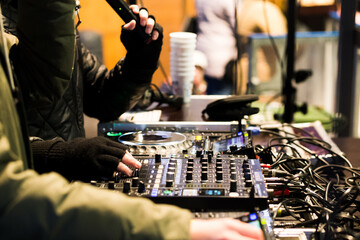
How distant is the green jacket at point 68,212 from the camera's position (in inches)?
19.2

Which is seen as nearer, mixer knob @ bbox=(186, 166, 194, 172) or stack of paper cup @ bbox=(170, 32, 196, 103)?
mixer knob @ bbox=(186, 166, 194, 172)

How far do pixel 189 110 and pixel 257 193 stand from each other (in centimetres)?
86


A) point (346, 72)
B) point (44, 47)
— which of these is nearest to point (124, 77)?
point (44, 47)

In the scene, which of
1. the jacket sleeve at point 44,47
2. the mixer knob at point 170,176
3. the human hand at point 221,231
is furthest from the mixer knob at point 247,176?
the jacket sleeve at point 44,47

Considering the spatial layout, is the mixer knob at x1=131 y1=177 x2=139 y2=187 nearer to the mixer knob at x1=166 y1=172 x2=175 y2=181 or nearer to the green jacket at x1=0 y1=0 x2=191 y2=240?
the mixer knob at x1=166 y1=172 x2=175 y2=181

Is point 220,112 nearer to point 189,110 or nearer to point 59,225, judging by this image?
point 189,110

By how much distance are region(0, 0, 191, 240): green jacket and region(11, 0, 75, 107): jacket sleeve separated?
0.38 meters

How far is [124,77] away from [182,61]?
29cm

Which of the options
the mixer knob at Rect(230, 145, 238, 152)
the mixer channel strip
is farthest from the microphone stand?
the mixer channel strip

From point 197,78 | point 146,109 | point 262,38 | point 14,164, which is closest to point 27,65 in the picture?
point 14,164

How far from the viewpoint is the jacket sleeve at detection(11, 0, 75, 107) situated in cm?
86

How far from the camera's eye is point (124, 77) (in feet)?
4.74

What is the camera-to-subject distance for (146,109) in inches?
62.2

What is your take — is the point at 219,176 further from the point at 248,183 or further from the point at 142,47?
the point at 142,47
